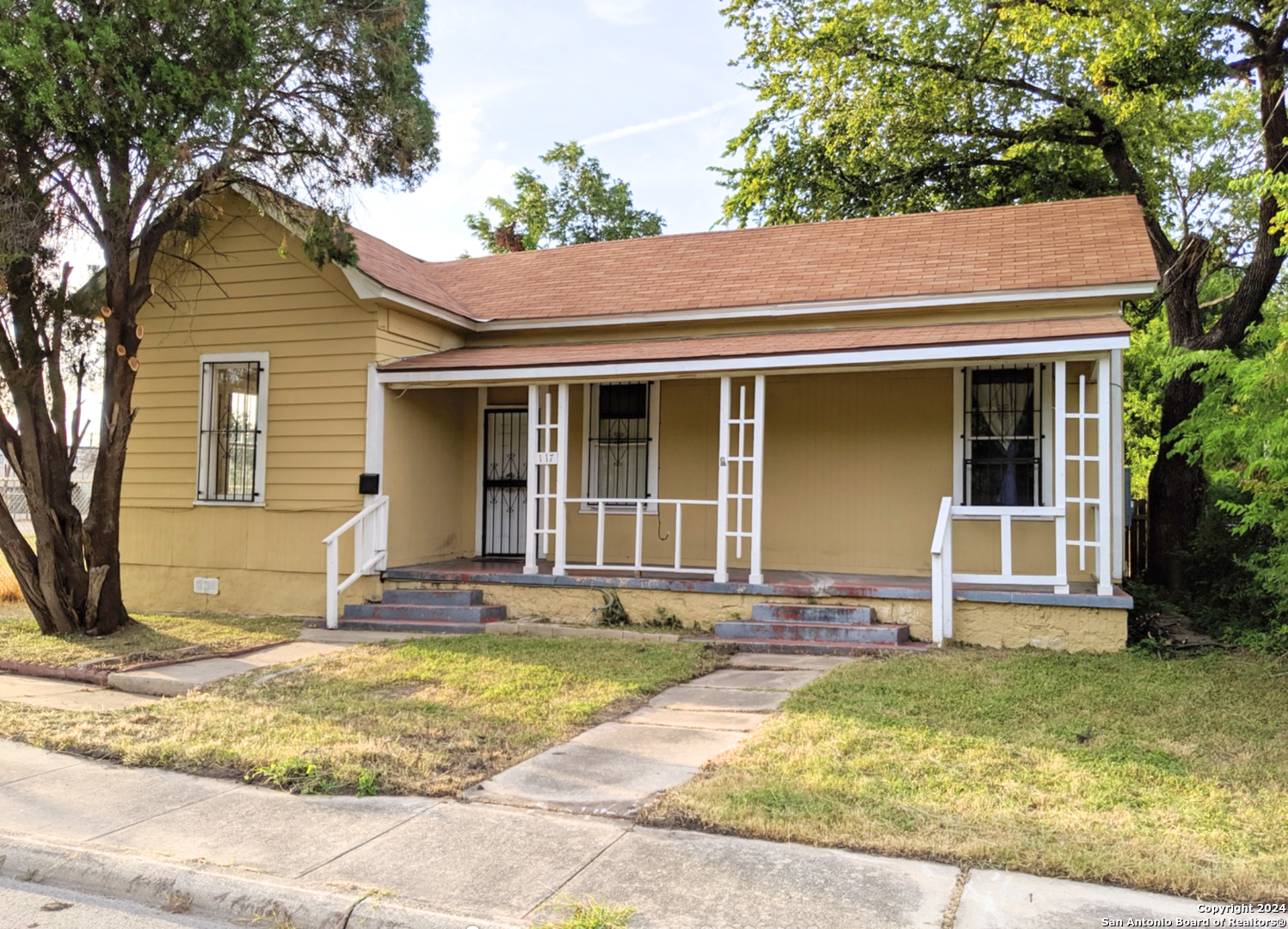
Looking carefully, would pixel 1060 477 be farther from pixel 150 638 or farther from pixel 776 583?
pixel 150 638

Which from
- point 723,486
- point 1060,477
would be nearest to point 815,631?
point 723,486

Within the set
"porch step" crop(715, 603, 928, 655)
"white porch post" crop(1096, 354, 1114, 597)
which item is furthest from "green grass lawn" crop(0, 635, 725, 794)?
"white porch post" crop(1096, 354, 1114, 597)

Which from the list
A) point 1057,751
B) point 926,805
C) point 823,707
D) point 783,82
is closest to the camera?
point 926,805

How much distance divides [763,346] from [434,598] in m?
4.65

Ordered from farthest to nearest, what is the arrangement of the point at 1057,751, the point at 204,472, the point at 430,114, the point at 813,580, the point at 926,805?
1. the point at 204,472
2. the point at 430,114
3. the point at 813,580
4. the point at 1057,751
5. the point at 926,805

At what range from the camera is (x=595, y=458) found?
489 inches

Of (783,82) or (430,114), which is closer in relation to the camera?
(430,114)

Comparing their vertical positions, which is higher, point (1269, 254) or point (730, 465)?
point (1269, 254)

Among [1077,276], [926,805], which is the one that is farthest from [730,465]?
[926,805]

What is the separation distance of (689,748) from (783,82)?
1647 centimetres

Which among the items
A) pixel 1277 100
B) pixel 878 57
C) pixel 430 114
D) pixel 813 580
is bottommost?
pixel 813 580

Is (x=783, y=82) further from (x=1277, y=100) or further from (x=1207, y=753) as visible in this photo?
(x=1207, y=753)

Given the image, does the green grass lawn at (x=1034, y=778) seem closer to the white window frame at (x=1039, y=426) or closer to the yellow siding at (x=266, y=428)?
the white window frame at (x=1039, y=426)

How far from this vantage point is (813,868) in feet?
13.2
